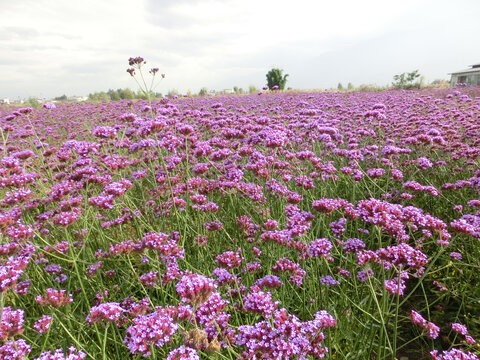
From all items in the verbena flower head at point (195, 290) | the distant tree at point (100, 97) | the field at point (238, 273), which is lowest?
the field at point (238, 273)

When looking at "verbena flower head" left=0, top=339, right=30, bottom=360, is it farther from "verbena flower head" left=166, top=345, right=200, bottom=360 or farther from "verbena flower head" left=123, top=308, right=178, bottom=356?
"verbena flower head" left=166, top=345, right=200, bottom=360

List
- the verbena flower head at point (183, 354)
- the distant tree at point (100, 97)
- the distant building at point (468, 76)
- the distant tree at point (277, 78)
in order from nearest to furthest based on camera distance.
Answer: the verbena flower head at point (183, 354) < the distant tree at point (100, 97) < the distant building at point (468, 76) < the distant tree at point (277, 78)

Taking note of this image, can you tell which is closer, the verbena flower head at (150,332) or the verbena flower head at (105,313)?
the verbena flower head at (150,332)

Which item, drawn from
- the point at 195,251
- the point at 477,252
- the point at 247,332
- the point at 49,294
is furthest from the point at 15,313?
the point at 477,252

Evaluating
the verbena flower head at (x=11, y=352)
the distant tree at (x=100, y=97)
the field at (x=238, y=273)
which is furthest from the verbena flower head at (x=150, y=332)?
the distant tree at (x=100, y=97)

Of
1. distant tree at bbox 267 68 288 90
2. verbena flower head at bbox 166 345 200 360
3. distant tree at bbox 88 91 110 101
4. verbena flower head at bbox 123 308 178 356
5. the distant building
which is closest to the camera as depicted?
verbena flower head at bbox 166 345 200 360

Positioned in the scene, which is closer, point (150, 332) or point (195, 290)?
point (150, 332)

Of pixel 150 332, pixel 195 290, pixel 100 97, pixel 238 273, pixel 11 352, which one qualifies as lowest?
pixel 238 273

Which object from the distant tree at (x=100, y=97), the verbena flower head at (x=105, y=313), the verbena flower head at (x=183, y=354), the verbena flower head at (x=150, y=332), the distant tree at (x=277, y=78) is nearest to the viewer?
the verbena flower head at (x=183, y=354)

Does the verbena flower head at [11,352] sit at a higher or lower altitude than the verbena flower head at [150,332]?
lower

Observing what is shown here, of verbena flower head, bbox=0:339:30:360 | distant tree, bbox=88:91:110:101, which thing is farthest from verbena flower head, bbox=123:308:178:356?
distant tree, bbox=88:91:110:101

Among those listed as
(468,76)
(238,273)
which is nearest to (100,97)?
(238,273)

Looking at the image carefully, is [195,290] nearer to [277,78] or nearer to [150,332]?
[150,332]

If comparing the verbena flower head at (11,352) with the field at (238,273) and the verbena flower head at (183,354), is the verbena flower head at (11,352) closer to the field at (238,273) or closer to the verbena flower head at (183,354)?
the field at (238,273)
